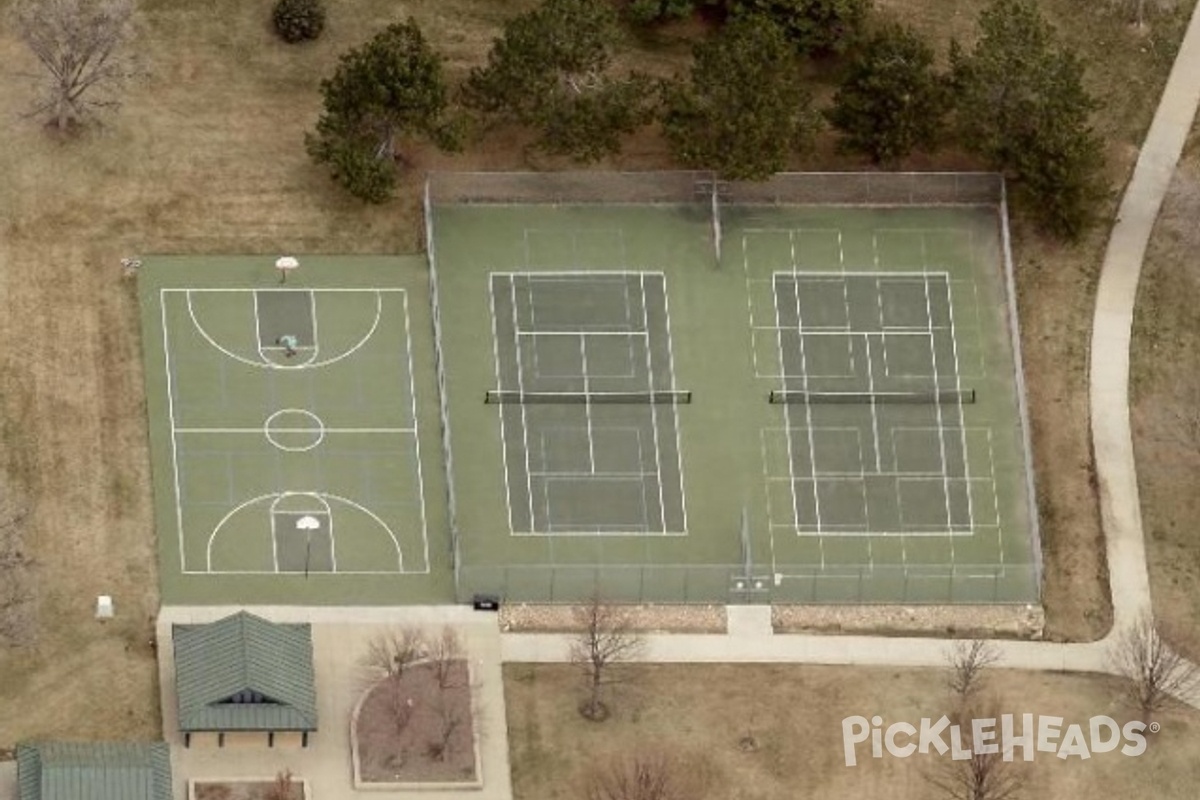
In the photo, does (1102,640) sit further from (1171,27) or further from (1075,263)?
(1171,27)

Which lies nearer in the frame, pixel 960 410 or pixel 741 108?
pixel 960 410

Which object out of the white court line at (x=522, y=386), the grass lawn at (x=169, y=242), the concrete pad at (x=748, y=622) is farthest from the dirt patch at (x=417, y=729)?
the concrete pad at (x=748, y=622)

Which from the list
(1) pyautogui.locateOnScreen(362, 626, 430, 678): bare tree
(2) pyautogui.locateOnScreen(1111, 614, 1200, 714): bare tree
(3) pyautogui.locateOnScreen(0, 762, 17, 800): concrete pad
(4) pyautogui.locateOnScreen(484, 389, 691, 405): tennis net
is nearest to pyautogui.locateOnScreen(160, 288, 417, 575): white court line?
(1) pyautogui.locateOnScreen(362, 626, 430, 678): bare tree

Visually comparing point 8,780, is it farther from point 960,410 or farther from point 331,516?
point 960,410

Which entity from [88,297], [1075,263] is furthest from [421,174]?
[1075,263]

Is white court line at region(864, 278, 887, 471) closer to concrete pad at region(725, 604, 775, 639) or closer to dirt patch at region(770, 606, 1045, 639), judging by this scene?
dirt patch at region(770, 606, 1045, 639)

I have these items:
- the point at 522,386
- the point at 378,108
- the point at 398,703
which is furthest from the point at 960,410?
the point at 398,703

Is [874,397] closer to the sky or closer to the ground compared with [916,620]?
closer to the sky
